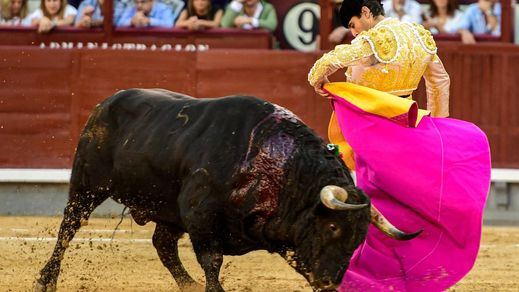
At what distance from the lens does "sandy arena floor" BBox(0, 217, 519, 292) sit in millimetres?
5887

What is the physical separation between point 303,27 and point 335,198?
5464mm

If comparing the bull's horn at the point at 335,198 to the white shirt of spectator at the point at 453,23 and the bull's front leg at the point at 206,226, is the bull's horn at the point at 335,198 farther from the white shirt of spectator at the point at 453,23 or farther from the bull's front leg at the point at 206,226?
the white shirt of spectator at the point at 453,23

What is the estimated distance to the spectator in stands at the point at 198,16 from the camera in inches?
365

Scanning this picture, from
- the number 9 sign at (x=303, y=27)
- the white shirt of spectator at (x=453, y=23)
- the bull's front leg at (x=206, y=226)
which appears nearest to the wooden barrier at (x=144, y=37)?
the number 9 sign at (x=303, y=27)

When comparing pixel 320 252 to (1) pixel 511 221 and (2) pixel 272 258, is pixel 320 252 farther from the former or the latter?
(1) pixel 511 221

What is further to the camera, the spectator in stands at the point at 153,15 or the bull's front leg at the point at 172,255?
the spectator in stands at the point at 153,15

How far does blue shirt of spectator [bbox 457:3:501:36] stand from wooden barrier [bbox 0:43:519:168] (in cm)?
14

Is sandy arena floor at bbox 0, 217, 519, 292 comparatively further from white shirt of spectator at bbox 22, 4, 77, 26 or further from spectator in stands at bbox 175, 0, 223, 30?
white shirt of spectator at bbox 22, 4, 77, 26

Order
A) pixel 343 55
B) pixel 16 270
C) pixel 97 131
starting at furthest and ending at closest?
pixel 16 270
pixel 97 131
pixel 343 55

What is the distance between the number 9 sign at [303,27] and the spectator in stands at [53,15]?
1578 mm

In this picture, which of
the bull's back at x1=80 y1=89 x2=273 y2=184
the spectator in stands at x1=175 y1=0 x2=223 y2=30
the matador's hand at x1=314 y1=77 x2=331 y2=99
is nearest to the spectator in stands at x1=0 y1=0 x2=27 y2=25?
the spectator in stands at x1=175 y1=0 x2=223 y2=30

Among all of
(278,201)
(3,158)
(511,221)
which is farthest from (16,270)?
(511,221)

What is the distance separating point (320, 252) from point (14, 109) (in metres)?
5.33

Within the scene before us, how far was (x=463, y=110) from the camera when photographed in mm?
9508
